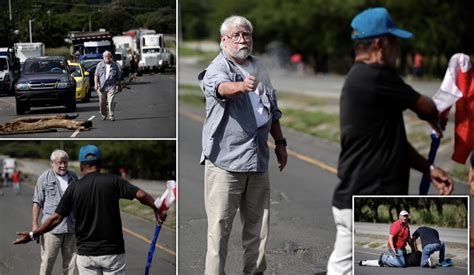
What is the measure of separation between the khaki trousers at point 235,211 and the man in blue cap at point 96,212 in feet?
1.64

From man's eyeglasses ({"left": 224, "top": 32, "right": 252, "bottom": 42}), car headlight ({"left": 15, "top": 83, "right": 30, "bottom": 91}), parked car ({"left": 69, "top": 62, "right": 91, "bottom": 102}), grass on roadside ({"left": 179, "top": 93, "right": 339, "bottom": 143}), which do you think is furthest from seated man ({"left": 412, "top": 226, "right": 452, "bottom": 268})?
grass on roadside ({"left": 179, "top": 93, "right": 339, "bottom": 143})

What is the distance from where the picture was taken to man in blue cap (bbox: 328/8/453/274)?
232 inches

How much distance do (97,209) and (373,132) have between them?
80.1 inches

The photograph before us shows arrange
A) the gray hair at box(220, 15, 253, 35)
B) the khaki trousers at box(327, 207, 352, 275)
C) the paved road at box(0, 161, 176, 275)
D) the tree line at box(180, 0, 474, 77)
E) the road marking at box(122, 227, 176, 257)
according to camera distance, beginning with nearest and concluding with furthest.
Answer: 1. the khaki trousers at box(327, 207, 352, 275)
2. the gray hair at box(220, 15, 253, 35)
3. the paved road at box(0, 161, 176, 275)
4. the road marking at box(122, 227, 176, 257)
5. the tree line at box(180, 0, 474, 77)

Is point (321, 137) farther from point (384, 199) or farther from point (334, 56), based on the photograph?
point (334, 56)

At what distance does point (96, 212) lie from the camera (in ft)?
22.7

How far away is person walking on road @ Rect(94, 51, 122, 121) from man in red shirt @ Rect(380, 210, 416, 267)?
2.41 metres

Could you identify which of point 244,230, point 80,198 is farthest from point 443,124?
point 80,198

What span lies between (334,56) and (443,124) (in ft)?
184

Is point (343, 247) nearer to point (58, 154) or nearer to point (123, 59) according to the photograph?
point (58, 154)

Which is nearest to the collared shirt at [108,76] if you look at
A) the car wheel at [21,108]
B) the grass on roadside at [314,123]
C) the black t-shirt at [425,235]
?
the car wheel at [21,108]

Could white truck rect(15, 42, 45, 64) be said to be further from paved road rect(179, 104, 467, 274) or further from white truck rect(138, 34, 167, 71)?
paved road rect(179, 104, 467, 274)

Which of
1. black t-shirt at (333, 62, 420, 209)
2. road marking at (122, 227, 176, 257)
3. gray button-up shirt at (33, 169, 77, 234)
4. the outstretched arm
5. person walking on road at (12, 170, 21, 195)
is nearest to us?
black t-shirt at (333, 62, 420, 209)

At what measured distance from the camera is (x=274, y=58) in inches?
2334
